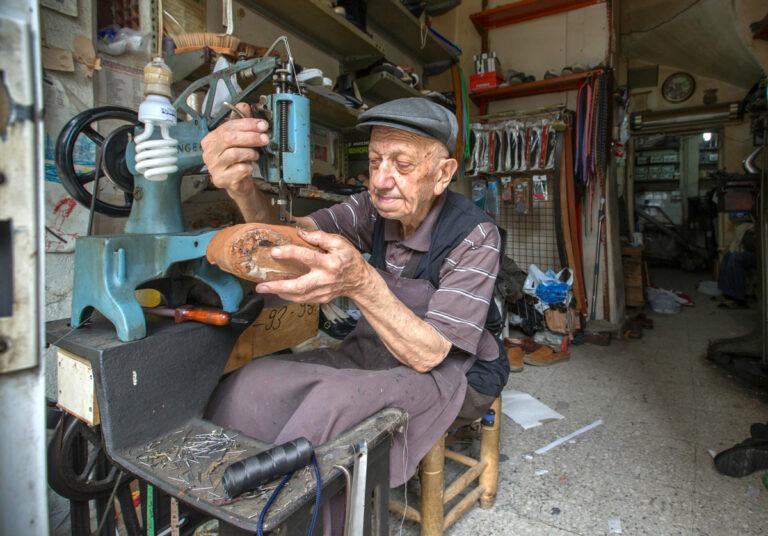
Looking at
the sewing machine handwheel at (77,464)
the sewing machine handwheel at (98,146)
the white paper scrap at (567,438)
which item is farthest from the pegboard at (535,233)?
the sewing machine handwheel at (77,464)

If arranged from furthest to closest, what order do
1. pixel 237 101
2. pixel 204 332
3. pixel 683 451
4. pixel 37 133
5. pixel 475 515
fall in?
pixel 683 451
pixel 475 515
pixel 237 101
pixel 204 332
pixel 37 133

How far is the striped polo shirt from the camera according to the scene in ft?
3.67

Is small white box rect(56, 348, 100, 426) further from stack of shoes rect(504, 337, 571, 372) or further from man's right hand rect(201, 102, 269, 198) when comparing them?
stack of shoes rect(504, 337, 571, 372)

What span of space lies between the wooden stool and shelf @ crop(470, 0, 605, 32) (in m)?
4.03

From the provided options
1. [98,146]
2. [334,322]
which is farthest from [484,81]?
[98,146]

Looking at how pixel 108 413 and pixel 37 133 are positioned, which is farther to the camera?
pixel 108 413

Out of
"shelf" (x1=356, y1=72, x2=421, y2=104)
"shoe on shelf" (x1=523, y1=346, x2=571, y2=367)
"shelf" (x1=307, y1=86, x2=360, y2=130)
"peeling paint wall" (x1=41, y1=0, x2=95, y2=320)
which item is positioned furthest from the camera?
"shoe on shelf" (x1=523, y1=346, x2=571, y2=367)

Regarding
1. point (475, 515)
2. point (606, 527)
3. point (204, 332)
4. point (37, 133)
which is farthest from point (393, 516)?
point (37, 133)

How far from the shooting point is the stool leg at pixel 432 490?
1297mm

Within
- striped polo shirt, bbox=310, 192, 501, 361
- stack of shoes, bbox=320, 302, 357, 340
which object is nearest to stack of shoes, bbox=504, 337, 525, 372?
stack of shoes, bbox=320, 302, 357, 340

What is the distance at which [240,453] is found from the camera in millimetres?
794

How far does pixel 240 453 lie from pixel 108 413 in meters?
0.23

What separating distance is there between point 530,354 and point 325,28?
267 centimetres

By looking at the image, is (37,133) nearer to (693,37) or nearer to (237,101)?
(237,101)
